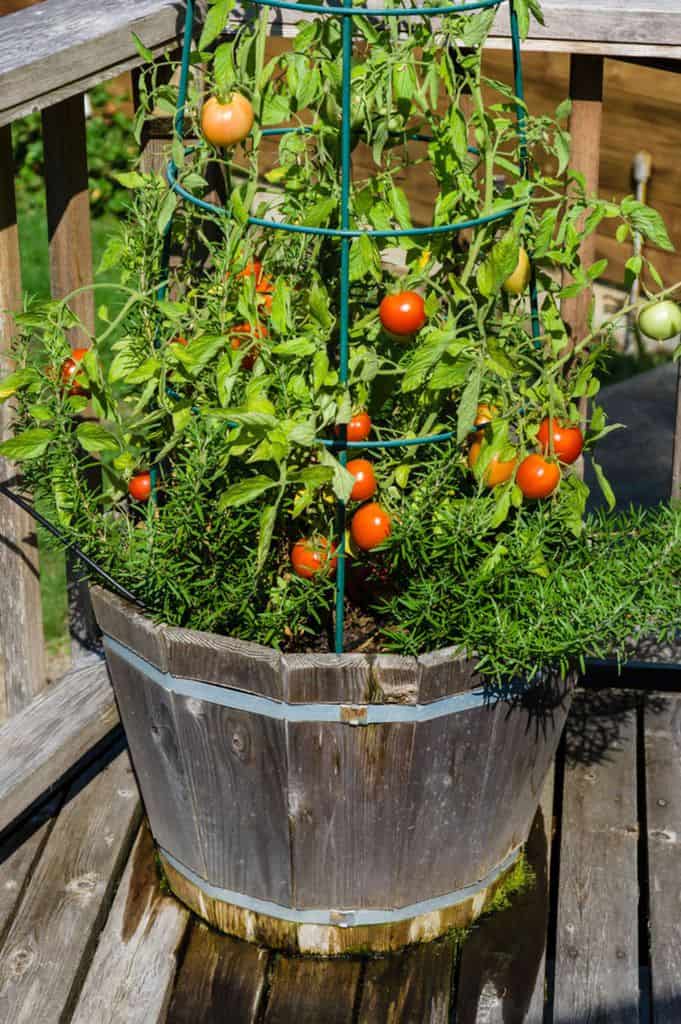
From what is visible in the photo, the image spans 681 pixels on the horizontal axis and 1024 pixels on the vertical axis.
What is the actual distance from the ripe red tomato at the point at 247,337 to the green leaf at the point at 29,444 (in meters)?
0.27

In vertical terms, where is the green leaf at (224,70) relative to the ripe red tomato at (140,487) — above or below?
above

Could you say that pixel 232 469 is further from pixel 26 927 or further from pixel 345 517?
pixel 26 927

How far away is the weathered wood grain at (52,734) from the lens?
200 centimetres

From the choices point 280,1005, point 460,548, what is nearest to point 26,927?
point 280,1005

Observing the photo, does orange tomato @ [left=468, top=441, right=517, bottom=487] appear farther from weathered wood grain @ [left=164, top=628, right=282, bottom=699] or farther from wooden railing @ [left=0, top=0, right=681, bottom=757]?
wooden railing @ [left=0, top=0, right=681, bottom=757]

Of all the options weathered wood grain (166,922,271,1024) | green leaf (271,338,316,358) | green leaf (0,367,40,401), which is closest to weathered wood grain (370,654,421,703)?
green leaf (271,338,316,358)

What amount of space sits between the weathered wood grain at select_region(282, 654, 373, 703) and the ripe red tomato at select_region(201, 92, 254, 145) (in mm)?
625

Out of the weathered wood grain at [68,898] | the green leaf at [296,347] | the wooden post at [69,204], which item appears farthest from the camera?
the wooden post at [69,204]

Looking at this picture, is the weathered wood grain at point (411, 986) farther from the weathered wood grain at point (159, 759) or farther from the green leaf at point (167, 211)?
the green leaf at point (167, 211)

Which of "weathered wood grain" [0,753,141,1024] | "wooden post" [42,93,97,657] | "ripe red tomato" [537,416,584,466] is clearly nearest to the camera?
"ripe red tomato" [537,416,584,466]

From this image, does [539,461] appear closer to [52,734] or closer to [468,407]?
[468,407]

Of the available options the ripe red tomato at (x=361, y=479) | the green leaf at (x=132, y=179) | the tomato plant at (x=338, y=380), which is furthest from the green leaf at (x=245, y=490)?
the green leaf at (x=132, y=179)

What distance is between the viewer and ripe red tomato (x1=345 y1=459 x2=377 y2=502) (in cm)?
163

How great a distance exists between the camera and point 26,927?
1896 mm
